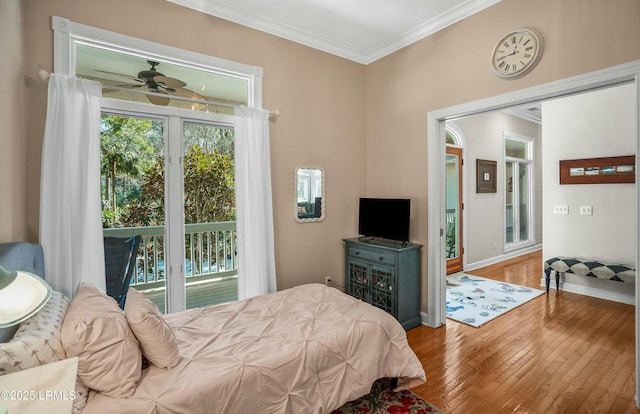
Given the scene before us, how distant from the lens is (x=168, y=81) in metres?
2.73

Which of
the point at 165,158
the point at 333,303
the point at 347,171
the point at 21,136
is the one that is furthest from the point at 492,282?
the point at 21,136

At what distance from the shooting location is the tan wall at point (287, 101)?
2.21 meters

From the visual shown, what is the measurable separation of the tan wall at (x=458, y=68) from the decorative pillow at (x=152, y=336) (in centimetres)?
260

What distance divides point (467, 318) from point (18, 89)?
4.32 metres

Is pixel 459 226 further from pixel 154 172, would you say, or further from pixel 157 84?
pixel 157 84

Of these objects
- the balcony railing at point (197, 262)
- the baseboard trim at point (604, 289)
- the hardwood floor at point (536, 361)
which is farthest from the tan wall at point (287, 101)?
the baseboard trim at point (604, 289)

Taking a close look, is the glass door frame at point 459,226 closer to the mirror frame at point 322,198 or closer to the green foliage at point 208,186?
the mirror frame at point 322,198

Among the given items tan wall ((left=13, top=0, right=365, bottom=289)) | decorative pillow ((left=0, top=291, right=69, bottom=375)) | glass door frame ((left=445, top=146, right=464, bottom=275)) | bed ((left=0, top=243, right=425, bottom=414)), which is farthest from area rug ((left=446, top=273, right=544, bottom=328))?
decorative pillow ((left=0, top=291, right=69, bottom=375))

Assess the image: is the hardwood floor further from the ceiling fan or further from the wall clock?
the ceiling fan

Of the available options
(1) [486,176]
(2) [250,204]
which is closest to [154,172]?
(2) [250,204]

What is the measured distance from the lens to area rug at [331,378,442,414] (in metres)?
2.02

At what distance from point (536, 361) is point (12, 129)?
4060 millimetres

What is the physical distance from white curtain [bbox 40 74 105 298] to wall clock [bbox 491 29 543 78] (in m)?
3.19

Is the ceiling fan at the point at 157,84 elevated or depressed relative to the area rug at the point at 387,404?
elevated
